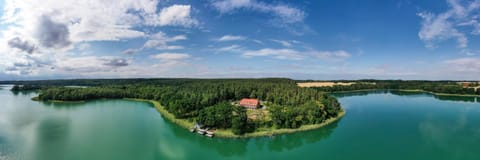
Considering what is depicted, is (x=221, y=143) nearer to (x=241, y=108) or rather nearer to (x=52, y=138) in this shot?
(x=241, y=108)

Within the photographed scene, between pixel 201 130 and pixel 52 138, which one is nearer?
pixel 52 138

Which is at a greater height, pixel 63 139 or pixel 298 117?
pixel 298 117

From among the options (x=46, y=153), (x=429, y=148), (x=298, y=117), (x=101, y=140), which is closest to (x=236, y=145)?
(x=298, y=117)

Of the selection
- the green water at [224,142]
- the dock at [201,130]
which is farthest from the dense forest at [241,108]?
the green water at [224,142]

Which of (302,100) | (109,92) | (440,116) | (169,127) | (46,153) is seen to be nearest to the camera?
(46,153)

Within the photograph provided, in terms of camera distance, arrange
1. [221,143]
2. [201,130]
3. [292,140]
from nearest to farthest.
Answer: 1. [221,143]
2. [292,140]
3. [201,130]

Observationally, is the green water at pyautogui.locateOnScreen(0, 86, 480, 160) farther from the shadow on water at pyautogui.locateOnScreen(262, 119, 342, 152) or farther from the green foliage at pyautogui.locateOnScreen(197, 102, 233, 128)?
the green foliage at pyautogui.locateOnScreen(197, 102, 233, 128)

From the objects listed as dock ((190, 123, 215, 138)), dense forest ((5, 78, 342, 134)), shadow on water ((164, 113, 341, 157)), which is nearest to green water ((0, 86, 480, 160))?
shadow on water ((164, 113, 341, 157))

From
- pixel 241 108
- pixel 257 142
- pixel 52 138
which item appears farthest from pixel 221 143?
pixel 52 138

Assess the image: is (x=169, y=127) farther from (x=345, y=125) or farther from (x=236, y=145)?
(x=345, y=125)

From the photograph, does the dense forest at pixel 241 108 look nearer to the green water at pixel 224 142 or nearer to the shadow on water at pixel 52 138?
the green water at pixel 224 142

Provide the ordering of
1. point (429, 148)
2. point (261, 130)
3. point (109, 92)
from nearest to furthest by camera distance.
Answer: point (429, 148)
point (261, 130)
point (109, 92)
